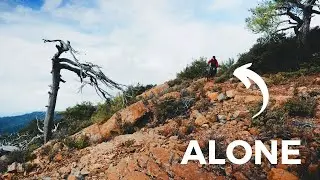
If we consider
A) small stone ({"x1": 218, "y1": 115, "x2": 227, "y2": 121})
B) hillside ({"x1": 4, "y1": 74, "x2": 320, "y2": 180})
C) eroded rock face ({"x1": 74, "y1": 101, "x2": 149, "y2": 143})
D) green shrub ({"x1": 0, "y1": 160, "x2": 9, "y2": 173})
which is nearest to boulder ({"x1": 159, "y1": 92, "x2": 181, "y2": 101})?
hillside ({"x1": 4, "y1": 74, "x2": 320, "y2": 180})

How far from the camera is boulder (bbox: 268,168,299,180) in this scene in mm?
10352

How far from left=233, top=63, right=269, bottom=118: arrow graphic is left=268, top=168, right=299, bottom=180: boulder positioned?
8.61ft

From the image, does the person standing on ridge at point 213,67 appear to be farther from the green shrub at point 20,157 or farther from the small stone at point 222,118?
the green shrub at point 20,157

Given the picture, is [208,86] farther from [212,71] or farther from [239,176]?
[239,176]

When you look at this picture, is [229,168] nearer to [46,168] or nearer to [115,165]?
[115,165]

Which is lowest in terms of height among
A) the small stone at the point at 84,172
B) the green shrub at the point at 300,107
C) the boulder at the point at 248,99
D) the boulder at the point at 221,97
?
the small stone at the point at 84,172

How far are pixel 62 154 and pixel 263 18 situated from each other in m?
12.1

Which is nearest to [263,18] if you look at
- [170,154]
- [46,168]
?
[170,154]

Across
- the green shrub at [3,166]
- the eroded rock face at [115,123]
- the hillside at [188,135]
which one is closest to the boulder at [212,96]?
the hillside at [188,135]

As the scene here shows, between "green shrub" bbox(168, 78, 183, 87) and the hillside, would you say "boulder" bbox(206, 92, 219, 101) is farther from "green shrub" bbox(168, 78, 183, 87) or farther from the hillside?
"green shrub" bbox(168, 78, 183, 87)

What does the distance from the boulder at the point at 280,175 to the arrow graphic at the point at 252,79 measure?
2626 millimetres

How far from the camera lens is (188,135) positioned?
12.7m

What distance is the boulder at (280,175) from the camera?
1035cm

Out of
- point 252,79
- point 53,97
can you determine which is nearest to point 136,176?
point 53,97
